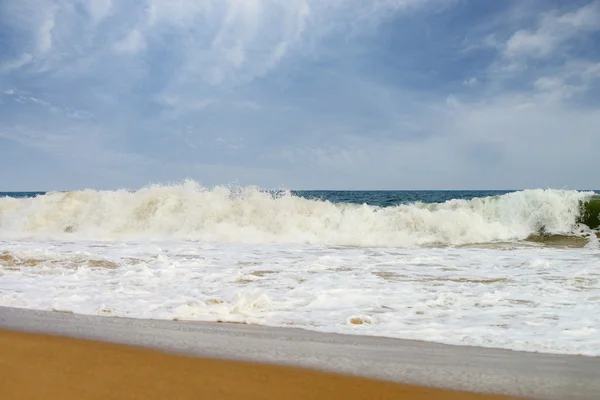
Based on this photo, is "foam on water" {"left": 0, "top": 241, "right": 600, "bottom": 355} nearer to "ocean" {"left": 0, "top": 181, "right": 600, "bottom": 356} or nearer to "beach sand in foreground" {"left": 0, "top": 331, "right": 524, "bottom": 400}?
"ocean" {"left": 0, "top": 181, "right": 600, "bottom": 356}

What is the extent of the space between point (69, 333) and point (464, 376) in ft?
10.6

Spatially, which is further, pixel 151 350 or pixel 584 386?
pixel 151 350

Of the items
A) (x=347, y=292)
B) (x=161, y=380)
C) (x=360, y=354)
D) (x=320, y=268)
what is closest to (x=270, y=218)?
(x=320, y=268)

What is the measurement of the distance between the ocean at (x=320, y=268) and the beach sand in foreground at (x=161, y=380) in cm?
152

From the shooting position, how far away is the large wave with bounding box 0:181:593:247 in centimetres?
1686

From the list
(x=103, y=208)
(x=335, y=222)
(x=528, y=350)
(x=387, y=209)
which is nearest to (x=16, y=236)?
(x=103, y=208)

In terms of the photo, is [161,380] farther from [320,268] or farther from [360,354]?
[320,268]

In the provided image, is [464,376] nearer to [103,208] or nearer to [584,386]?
A: [584,386]

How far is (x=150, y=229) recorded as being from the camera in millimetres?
17922

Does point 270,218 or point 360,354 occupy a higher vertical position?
point 270,218

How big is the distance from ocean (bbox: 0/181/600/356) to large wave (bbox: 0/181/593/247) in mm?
62

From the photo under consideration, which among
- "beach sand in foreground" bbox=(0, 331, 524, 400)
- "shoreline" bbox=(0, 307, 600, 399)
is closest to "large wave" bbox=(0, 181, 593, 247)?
"shoreline" bbox=(0, 307, 600, 399)

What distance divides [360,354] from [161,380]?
4.99 feet

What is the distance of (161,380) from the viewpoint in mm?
3160
